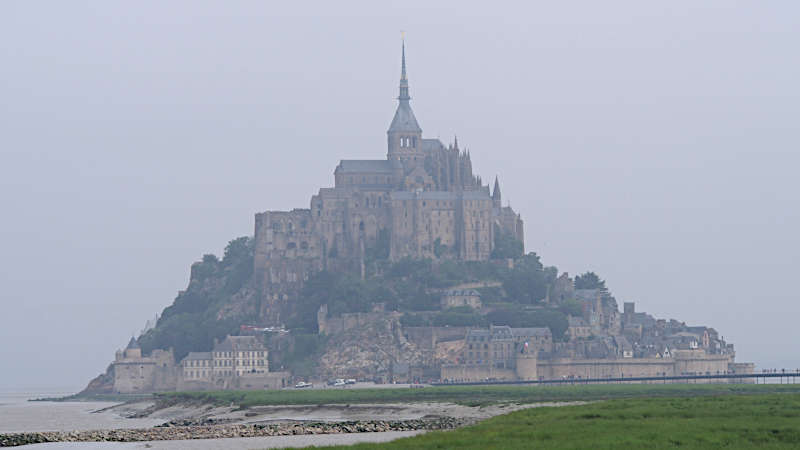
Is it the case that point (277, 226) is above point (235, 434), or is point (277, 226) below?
above

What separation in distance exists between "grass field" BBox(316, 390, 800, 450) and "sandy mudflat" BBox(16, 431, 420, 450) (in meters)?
4.50

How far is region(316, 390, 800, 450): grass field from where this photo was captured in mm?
51031

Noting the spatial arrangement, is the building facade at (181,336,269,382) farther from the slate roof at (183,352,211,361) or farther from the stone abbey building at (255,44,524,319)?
the stone abbey building at (255,44,524,319)

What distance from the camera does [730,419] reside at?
59594 millimetres

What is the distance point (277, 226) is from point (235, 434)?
120 m

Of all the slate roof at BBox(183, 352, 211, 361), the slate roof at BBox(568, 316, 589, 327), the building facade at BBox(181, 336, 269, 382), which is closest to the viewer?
the building facade at BBox(181, 336, 269, 382)

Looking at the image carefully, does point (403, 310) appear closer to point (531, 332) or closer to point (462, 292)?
point (462, 292)

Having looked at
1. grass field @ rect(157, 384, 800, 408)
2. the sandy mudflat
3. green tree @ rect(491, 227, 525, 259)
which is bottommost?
the sandy mudflat

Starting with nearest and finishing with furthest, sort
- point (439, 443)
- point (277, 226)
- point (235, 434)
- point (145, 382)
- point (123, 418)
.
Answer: point (439, 443)
point (235, 434)
point (123, 418)
point (145, 382)
point (277, 226)

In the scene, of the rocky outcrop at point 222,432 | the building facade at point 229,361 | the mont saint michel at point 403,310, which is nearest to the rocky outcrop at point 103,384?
the mont saint michel at point 403,310

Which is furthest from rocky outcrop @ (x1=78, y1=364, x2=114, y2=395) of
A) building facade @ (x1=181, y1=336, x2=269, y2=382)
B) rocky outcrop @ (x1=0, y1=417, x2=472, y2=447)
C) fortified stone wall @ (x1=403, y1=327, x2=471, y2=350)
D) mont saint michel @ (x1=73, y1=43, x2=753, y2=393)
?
rocky outcrop @ (x1=0, y1=417, x2=472, y2=447)

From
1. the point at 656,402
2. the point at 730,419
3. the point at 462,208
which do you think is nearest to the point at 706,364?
the point at 462,208

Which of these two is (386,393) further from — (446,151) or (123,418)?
(446,151)

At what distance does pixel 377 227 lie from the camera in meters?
190
